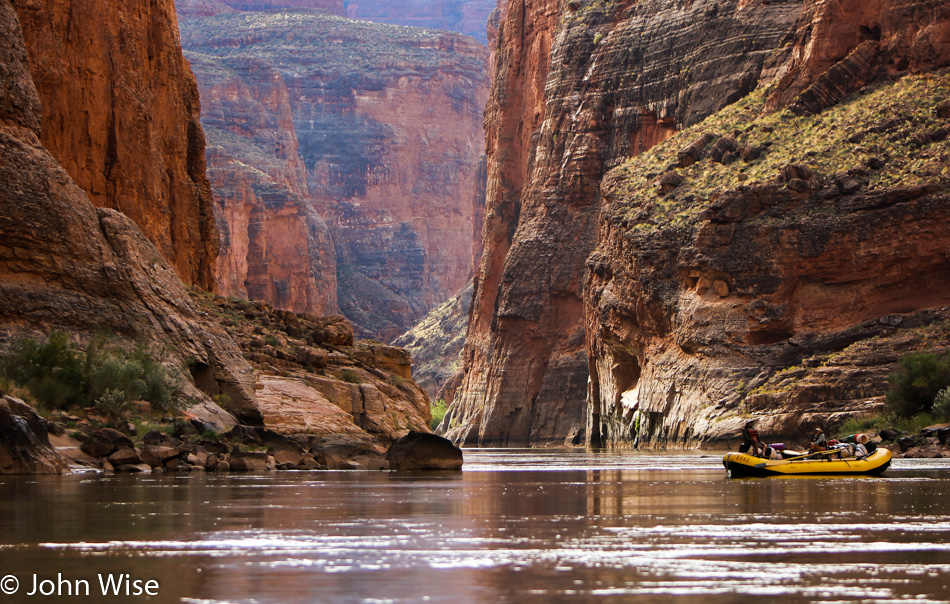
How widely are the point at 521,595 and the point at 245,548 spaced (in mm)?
4268

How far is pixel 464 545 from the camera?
13.8 meters

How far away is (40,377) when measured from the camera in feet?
111

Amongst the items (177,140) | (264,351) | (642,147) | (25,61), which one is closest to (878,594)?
(25,61)

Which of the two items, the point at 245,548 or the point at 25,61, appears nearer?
the point at 245,548

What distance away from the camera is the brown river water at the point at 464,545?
34.1 ft

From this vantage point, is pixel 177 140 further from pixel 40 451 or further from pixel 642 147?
pixel 642 147

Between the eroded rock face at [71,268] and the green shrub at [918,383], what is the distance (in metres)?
35.7

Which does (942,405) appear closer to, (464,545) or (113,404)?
(113,404)

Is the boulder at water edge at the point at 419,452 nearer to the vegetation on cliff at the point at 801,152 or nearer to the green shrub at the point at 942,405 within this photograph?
the green shrub at the point at 942,405

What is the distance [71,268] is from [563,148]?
100m

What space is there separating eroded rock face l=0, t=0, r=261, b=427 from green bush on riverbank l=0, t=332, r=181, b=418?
1230 mm
